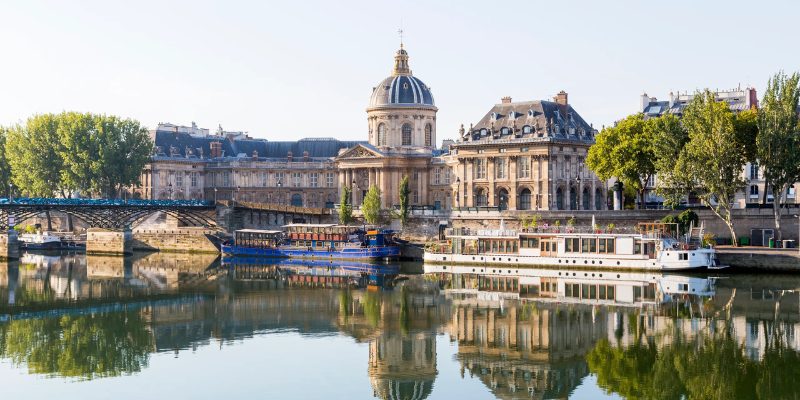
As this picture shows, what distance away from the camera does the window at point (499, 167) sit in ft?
317

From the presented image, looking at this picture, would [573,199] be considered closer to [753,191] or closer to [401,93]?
[753,191]

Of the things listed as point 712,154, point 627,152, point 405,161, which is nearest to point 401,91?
point 405,161

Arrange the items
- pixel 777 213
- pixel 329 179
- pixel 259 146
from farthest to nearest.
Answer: pixel 259 146, pixel 329 179, pixel 777 213

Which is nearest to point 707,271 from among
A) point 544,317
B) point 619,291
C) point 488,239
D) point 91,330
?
point 619,291

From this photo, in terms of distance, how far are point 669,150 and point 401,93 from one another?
44487mm

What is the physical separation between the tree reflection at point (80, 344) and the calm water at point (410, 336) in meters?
0.09

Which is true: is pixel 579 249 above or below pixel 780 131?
below

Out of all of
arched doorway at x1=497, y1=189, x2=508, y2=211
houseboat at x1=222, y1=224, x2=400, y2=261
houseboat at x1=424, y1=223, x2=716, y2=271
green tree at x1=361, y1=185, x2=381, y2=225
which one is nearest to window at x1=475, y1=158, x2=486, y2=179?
arched doorway at x1=497, y1=189, x2=508, y2=211

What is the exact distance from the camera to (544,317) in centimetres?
5072

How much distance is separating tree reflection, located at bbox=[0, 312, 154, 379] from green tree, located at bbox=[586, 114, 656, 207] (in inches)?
1725

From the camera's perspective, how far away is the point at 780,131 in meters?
70.1

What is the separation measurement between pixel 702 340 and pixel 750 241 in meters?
36.4

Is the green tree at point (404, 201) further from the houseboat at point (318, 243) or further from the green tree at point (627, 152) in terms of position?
the green tree at point (627, 152)

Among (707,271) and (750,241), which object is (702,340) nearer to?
(707,271)
